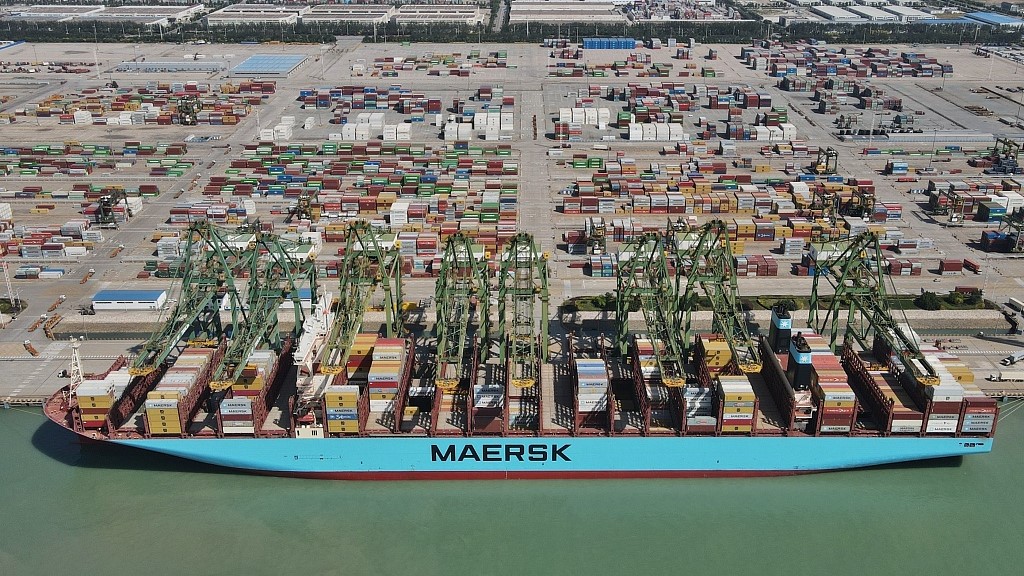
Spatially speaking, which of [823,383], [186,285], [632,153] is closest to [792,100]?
[632,153]

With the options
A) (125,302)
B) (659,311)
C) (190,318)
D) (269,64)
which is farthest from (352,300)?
(269,64)

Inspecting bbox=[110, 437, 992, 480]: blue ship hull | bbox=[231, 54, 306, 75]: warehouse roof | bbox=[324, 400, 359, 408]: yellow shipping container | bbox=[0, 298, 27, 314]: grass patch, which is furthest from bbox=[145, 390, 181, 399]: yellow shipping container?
bbox=[231, 54, 306, 75]: warehouse roof

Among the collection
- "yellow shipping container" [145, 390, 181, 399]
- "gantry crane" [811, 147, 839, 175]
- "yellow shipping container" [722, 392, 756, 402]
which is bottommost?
"yellow shipping container" [145, 390, 181, 399]

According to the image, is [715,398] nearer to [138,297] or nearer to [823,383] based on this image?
[823,383]

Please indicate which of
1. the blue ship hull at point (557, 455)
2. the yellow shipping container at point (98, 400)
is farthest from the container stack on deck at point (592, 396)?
the yellow shipping container at point (98, 400)

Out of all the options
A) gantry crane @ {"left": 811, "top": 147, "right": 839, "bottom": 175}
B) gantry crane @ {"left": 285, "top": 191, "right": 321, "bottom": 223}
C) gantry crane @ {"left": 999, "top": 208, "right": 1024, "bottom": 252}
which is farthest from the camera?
gantry crane @ {"left": 811, "top": 147, "right": 839, "bottom": 175}

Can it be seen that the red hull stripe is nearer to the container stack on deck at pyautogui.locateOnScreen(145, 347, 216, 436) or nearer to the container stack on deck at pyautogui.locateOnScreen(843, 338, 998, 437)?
the container stack on deck at pyautogui.locateOnScreen(843, 338, 998, 437)

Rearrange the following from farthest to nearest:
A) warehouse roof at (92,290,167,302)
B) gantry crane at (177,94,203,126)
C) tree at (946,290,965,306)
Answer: gantry crane at (177,94,203,126) < warehouse roof at (92,290,167,302) < tree at (946,290,965,306)
